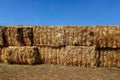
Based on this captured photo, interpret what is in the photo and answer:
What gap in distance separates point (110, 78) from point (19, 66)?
4.73 meters

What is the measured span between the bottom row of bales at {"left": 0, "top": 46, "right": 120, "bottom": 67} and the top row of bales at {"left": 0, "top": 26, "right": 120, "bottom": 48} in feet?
0.99

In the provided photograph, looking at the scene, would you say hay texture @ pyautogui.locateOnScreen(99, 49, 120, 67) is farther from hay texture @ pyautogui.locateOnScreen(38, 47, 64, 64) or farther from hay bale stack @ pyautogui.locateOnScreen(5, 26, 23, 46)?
hay bale stack @ pyautogui.locateOnScreen(5, 26, 23, 46)

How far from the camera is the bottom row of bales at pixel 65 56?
14.6 metres

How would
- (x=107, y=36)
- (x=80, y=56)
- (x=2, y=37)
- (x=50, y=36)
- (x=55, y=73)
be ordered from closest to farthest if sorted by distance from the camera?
(x=55, y=73) < (x=107, y=36) < (x=80, y=56) < (x=50, y=36) < (x=2, y=37)

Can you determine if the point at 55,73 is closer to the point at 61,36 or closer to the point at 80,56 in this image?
the point at 80,56

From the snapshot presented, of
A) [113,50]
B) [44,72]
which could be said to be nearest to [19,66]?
[44,72]

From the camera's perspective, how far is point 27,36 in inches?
618

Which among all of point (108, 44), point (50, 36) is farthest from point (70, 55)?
point (108, 44)

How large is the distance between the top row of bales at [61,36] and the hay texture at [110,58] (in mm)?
294

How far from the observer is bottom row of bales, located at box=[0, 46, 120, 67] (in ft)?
47.9

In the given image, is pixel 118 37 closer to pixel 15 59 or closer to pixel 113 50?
pixel 113 50

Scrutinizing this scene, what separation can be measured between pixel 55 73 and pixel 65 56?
78.4 inches

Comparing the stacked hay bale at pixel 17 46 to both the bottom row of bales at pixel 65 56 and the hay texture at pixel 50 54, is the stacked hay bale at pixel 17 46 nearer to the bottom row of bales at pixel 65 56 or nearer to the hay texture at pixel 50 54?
the bottom row of bales at pixel 65 56

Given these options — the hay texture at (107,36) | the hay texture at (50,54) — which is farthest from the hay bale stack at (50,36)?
the hay texture at (107,36)
